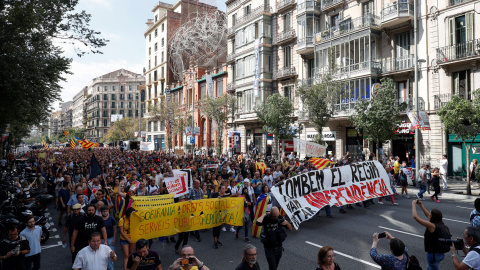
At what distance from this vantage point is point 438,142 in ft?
76.5

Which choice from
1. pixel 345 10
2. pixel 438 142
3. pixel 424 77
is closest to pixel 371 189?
pixel 438 142

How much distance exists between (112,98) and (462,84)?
11263cm

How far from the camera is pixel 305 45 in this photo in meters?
31.8

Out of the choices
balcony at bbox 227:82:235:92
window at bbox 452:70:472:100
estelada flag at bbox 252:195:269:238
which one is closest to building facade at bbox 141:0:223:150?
balcony at bbox 227:82:235:92

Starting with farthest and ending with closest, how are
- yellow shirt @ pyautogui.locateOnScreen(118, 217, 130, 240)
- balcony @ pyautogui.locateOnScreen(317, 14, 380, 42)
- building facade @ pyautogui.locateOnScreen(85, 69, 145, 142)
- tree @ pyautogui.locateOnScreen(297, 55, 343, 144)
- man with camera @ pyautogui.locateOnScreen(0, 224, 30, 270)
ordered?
building facade @ pyautogui.locateOnScreen(85, 69, 145, 142) → balcony @ pyautogui.locateOnScreen(317, 14, 380, 42) → tree @ pyautogui.locateOnScreen(297, 55, 343, 144) → yellow shirt @ pyautogui.locateOnScreen(118, 217, 130, 240) → man with camera @ pyautogui.locateOnScreen(0, 224, 30, 270)

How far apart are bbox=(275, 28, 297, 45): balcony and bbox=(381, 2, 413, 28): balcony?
10534 mm

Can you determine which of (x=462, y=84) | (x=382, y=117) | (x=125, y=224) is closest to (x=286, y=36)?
(x=382, y=117)

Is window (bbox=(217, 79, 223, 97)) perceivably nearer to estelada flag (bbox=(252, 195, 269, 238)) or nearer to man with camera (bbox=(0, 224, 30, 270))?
estelada flag (bbox=(252, 195, 269, 238))

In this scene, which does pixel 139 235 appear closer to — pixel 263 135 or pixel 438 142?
pixel 438 142

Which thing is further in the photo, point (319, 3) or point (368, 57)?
point (319, 3)

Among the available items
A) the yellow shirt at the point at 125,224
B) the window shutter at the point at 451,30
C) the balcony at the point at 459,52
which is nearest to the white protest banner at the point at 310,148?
the balcony at the point at 459,52

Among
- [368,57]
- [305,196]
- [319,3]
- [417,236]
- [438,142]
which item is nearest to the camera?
[417,236]

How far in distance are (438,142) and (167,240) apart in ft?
70.8

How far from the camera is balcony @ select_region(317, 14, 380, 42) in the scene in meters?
26.3
